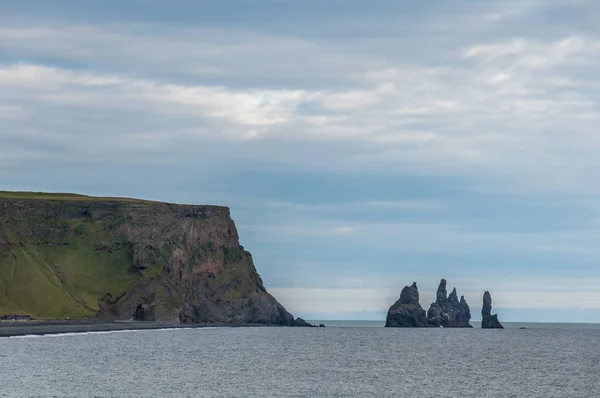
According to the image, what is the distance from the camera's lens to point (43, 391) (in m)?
81.0

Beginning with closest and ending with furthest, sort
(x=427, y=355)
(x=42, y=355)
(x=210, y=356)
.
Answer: (x=42, y=355) < (x=210, y=356) < (x=427, y=355)

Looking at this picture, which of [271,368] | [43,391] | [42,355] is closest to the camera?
[43,391]

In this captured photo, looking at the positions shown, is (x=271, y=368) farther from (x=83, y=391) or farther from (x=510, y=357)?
(x=510, y=357)

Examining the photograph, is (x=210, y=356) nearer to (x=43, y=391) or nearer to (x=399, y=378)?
(x=399, y=378)

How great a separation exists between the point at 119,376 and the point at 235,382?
12.3 meters

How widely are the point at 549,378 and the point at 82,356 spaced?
203 ft

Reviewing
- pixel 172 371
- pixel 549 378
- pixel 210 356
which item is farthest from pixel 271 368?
pixel 549 378

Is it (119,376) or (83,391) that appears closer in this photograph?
(83,391)

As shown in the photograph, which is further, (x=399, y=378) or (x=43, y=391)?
(x=399, y=378)

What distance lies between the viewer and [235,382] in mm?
97500

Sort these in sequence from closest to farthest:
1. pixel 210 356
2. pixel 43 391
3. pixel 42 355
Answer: pixel 43 391 < pixel 42 355 < pixel 210 356

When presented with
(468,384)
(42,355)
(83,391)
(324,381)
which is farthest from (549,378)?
(42,355)

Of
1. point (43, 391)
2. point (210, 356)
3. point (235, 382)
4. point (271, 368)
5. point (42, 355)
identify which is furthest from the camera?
point (210, 356)

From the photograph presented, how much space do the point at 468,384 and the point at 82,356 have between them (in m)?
56.5
